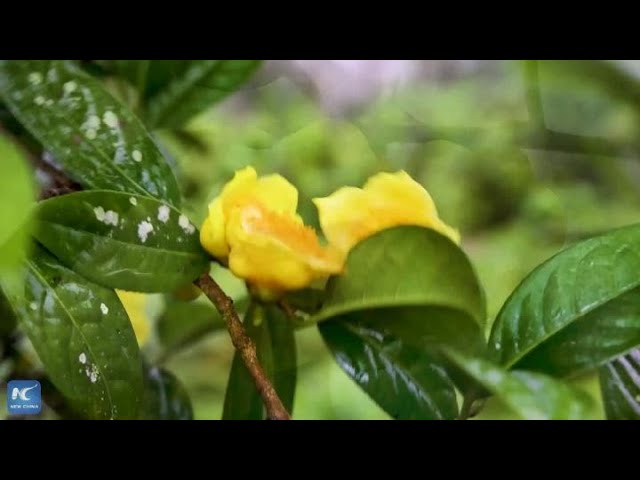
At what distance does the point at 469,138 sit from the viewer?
77cm

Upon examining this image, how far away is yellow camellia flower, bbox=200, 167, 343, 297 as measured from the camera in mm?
566

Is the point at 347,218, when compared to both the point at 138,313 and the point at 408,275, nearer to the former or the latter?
the point at 408,275

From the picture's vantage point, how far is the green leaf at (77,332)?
0.59 metres

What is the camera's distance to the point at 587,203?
761 mm

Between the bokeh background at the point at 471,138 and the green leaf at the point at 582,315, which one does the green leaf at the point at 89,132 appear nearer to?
the bokeh background at the point at 471,138

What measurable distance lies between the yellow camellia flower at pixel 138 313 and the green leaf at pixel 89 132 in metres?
0.14

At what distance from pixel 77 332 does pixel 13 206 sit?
0.38ft

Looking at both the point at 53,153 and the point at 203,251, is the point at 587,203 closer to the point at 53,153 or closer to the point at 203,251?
the point at 203,251

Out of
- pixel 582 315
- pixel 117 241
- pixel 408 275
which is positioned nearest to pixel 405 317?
pixel 408 275

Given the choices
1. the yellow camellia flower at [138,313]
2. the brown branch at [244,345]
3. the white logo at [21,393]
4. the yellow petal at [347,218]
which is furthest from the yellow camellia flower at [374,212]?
the white logo at [21,393]
